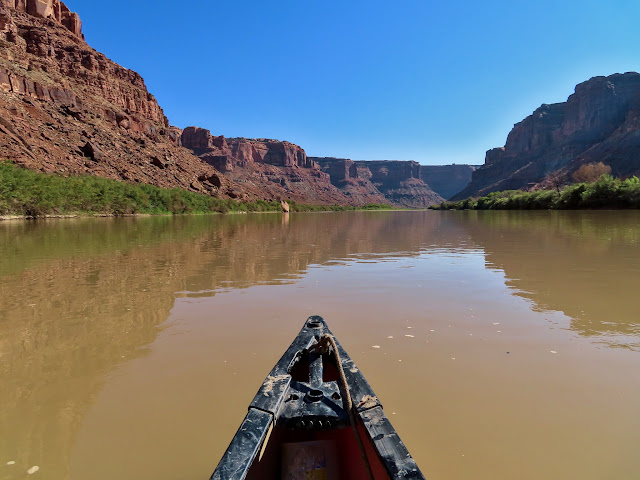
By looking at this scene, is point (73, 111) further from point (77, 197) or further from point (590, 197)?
point (590, 197)

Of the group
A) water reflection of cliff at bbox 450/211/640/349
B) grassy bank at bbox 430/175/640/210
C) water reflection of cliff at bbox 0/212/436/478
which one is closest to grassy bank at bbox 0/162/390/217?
water reflection of cliff at bbox 0/212/436/478

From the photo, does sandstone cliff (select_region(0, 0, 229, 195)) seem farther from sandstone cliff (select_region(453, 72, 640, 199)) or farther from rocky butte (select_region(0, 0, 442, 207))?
sandstone cliff (select_region(453, 72, 640, 199))

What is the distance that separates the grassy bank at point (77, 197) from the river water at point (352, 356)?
32.9 meters

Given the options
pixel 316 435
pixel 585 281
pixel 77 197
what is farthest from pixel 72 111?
pixel 316 435

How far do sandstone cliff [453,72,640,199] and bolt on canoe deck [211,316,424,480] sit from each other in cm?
10845

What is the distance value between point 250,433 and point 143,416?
1525mm

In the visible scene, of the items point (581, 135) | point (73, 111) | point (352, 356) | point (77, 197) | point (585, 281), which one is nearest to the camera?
point (352, 356)

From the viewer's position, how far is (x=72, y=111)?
73.1m

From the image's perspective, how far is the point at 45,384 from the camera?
3.45 metres

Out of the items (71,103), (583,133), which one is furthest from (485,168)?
(71,103)

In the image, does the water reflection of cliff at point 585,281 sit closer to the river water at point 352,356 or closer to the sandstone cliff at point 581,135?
the river water at point 352,356

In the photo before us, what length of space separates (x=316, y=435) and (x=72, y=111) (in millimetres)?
90724

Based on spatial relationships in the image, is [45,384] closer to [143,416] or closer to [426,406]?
[143,416]

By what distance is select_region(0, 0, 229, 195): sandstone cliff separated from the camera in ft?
188
